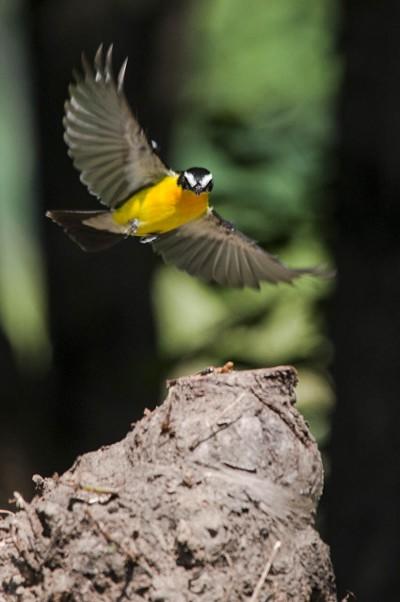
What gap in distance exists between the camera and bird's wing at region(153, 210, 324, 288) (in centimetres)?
671

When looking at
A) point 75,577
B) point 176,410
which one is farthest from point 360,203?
point 75,577

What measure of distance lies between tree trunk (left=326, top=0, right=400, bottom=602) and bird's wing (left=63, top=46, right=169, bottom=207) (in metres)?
2.00

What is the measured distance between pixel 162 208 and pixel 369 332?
234 cm

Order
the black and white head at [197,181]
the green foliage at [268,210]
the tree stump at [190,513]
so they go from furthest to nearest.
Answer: the green foliage at [268,210] < the black and white head at [197,181] < the tree stump at [190,513]

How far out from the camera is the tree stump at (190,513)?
173 inches

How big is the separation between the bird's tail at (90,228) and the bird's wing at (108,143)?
10cm

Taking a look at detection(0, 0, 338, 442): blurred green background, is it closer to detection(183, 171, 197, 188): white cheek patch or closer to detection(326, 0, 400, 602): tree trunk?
detection(326, 0, 400, 602): tree trunk

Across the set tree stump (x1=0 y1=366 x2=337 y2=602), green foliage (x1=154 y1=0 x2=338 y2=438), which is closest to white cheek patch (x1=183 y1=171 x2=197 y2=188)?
tree stump (x1=0 y1=366 x2=337 y2=602)

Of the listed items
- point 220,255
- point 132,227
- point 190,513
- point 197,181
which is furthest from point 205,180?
point 190,513

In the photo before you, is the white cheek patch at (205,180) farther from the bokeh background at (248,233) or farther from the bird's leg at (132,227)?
the bokeh background at (248,233)

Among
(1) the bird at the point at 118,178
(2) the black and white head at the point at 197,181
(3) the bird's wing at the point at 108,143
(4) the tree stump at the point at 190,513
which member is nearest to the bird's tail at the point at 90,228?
(1) the bird at the point at 118,178

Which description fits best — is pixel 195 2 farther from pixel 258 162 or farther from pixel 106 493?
pixel 106 493

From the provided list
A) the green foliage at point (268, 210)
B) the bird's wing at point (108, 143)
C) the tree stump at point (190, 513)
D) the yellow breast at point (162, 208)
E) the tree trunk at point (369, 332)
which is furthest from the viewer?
the green foliage at point (268, 210)

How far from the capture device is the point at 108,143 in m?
6.39
